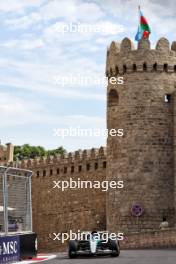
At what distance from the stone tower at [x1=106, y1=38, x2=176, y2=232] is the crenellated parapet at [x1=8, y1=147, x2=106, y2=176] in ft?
19.0

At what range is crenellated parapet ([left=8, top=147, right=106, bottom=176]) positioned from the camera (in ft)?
156

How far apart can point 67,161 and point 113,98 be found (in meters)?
9.22

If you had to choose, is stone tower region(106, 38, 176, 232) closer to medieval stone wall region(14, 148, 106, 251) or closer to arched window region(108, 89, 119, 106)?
arched window region(108, 89, 119, 106)

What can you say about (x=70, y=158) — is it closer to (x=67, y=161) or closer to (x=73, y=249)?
(x=67, y=161)

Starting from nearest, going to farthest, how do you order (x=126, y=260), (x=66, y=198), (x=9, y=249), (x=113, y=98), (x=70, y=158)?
(x=9, y=249) → (x=126, y=260) → (x=113, y=98) → (x=66, y=198) → (x=70, y=158)

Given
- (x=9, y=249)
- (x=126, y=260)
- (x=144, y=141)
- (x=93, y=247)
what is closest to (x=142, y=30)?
(x=144, y=141)

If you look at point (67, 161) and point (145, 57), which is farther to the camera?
point (67, 161)

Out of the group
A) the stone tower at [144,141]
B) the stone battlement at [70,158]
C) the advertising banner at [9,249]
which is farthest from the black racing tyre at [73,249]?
the stone battlement at [70,158]

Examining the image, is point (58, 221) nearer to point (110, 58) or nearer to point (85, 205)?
point (85, 205)

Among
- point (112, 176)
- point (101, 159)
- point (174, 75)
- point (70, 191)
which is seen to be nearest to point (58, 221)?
point (70, 191)

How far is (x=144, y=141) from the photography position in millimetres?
40469

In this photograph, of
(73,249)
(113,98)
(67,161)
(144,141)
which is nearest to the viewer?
(73,249)

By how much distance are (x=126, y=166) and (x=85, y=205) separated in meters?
8.07

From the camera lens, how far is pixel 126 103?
41094 millimetres
